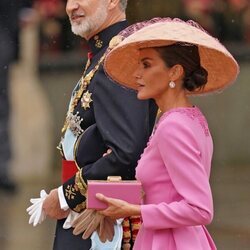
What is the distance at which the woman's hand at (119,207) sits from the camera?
17.0ft

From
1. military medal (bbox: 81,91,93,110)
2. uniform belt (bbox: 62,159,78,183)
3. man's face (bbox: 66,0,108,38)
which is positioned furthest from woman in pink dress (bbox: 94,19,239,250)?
uniform belt (bbox: 62,159,78,183)

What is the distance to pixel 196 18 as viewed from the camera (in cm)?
1599

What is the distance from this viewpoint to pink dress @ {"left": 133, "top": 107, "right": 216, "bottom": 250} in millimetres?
5098

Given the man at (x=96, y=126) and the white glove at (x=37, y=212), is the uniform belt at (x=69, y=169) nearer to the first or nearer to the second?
the man at (x=96, y=126)

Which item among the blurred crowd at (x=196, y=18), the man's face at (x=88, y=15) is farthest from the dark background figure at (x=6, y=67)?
the man's face at (x=88, y=15)

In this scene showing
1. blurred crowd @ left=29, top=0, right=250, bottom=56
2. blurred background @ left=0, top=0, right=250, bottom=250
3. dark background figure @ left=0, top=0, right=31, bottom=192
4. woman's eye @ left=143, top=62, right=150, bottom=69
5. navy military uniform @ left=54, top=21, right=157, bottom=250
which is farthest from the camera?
blurred crowd @ left=29, top=0, right=250, bottom=56

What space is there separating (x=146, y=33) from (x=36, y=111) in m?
9.28

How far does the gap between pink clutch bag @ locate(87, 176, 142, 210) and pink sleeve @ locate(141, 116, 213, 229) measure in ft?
0.30

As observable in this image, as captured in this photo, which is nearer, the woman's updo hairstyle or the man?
the woman's updo hairstyle

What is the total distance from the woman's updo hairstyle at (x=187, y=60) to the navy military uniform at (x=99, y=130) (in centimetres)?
48

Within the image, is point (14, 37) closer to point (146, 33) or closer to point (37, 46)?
point (37, 46)

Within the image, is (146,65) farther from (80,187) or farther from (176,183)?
(80,187)

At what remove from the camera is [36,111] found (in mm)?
14531

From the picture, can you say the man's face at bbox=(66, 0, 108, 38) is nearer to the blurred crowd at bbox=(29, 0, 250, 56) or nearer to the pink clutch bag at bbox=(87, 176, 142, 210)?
the pink clutch bag at bbox=(87, 176, 142, 210)
